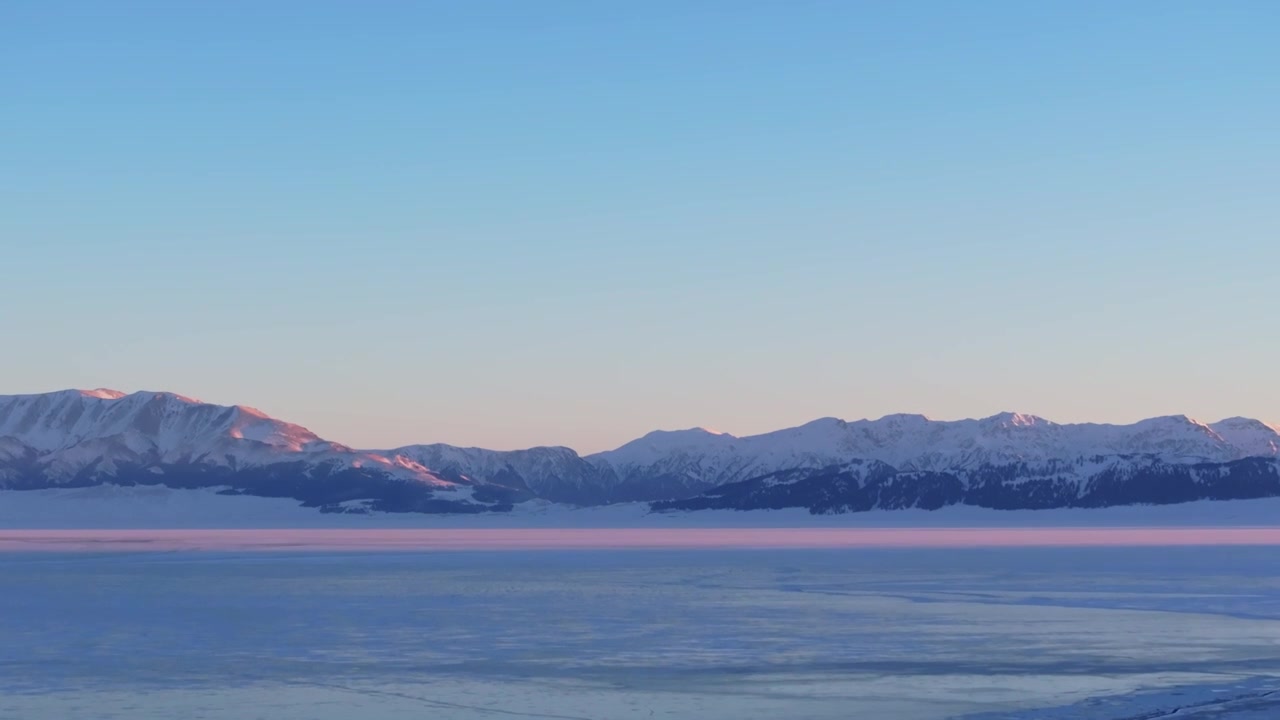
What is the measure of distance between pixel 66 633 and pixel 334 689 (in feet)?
40.7

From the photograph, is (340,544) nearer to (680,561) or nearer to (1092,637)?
(680,561)

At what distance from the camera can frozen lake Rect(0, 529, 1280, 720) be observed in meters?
26.9

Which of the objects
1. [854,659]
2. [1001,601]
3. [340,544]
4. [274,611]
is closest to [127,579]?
[274,611]

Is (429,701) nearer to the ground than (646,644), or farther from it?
nearer to the ground

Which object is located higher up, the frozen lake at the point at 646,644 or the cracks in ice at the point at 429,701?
the frozen lake at the point at 646,644

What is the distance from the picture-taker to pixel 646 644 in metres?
35.3

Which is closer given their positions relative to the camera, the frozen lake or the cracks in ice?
the cracks in ice

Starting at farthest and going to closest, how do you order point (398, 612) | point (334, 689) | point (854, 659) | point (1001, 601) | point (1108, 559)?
point (1108, 559)
point (1001, 601)
point (398, 612)
point (854, 659)
point (334, 689)

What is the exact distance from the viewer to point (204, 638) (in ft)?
122

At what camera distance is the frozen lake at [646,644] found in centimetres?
2688

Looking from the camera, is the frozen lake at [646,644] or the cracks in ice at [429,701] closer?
the cracks in ice at [429,701]

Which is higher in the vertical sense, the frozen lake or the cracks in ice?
the frozen lake

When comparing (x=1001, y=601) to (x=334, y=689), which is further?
(x=1001, y=601)

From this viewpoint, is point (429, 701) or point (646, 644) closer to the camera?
point (429, 701)
